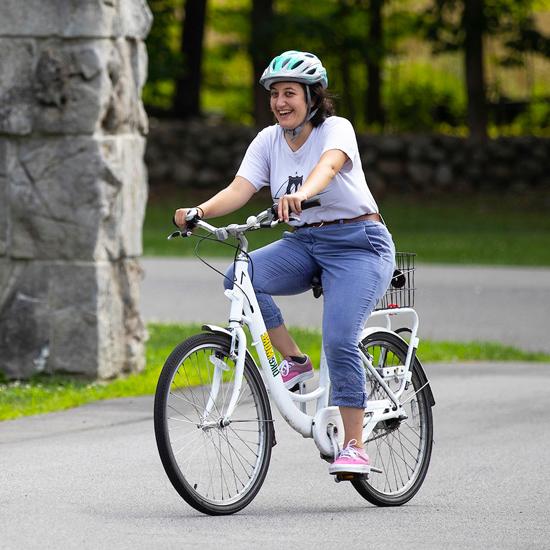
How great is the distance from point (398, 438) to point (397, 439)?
2cm

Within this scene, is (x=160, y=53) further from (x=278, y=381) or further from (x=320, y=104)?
(x=278, y=381)

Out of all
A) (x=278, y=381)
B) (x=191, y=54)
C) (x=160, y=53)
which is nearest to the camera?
(x=278, y=381)

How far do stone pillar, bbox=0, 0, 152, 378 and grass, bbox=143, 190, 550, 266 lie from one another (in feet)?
32.1

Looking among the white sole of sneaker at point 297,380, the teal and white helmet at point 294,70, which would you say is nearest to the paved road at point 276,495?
the white sole of sneaker at point 297,380

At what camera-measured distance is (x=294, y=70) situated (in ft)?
19.6

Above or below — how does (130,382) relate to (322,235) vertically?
below

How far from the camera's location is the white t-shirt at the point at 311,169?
239 inches

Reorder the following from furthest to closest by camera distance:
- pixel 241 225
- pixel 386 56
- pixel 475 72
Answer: pixel 386 56 → pixel 475 72 → pixel 241 225

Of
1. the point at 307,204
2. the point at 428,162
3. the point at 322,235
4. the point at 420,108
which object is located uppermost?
the point at 420,108

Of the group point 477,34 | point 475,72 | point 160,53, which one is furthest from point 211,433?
point 477,34

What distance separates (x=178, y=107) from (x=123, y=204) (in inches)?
877

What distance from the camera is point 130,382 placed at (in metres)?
9.30

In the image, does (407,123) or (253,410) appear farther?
(407,123)

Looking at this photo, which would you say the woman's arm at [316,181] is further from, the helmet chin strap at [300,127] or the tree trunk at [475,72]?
the tree trunk at [475,72]
